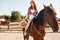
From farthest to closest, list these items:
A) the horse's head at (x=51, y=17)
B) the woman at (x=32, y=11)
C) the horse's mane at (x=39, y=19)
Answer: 1. the woman at (x=32, y=11)
2. the horse's mane at (x=39, y=19)
3. the horse's head at (x=51, y=17)

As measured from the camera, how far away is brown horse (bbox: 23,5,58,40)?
224 inches

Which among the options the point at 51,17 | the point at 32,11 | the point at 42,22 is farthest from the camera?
the point at 32,11

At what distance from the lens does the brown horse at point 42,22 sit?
5.69 m

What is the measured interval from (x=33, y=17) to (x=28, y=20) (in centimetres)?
26

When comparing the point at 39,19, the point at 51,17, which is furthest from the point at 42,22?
the point at 51,17

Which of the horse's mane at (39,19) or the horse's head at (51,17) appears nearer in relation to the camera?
the horse's head at (51,17)

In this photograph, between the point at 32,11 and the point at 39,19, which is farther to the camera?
the point at 32,11

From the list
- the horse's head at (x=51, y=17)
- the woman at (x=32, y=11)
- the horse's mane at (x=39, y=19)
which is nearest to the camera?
the horse's head at (x=51, y=17)

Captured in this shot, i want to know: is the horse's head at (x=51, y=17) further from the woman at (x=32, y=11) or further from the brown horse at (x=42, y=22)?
the woman at (x=32, y=11)

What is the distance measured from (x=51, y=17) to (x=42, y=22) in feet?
1.39

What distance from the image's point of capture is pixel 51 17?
5.69 meters

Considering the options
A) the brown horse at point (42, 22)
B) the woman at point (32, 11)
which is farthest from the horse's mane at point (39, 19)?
the woman at point (32, 11)

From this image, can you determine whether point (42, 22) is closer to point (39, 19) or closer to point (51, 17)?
point (39, 19)

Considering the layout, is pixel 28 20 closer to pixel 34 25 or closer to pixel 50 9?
pixel 34 25
